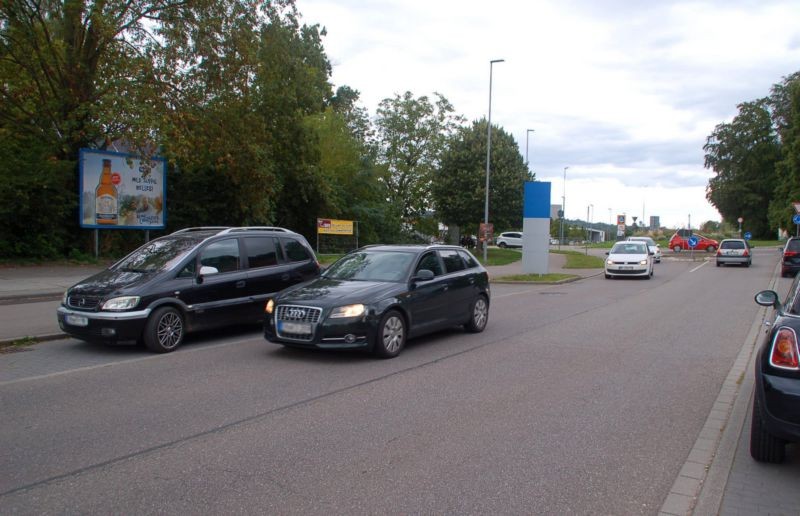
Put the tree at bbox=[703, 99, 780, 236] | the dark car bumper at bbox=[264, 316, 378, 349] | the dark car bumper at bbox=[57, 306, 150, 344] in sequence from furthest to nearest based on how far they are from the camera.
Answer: the tree at bbox=[703, 99, 780, 236] → the dark car bumper at bbox=[57, 306, 150, 344] → the dark car bumper at bbox=[264, 316, 378, 349]

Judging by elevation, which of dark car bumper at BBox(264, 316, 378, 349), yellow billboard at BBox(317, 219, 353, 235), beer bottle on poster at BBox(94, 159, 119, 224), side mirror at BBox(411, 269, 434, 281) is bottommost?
dark car bumper at BBox(264, 316, 378, 349)

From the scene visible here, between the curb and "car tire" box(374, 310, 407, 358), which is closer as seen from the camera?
the curb

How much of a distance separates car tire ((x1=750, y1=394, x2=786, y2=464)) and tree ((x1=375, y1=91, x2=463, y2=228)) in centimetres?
4334

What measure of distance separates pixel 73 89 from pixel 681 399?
22.2 metres

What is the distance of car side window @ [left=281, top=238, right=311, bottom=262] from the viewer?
11250mm

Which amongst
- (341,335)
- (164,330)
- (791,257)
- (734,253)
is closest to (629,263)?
(791,257)

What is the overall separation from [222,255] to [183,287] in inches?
39.8

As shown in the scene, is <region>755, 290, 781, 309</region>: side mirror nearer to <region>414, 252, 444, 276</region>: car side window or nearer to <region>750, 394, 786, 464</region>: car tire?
<region>750, 394, 786, 464</region>: car tire

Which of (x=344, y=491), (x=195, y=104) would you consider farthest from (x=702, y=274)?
(x=344, y=491)

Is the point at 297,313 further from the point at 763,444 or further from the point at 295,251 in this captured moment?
the point at 763,444

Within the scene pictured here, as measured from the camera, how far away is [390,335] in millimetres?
8469

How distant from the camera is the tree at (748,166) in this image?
70.5m

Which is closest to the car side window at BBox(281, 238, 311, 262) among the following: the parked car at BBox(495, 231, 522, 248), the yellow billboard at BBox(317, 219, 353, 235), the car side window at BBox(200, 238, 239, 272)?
the car side window at BBox(200, 238, 239, 272)

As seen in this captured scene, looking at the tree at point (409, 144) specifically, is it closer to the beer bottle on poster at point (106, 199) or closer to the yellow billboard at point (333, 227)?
the yellow billboard at point (333, 227)
